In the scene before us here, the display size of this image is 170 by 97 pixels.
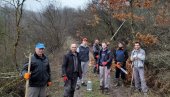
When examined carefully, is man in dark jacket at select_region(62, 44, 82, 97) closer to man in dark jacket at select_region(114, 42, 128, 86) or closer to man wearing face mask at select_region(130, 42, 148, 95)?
man wearing face mask at select_region(130, 42, 148, 95)

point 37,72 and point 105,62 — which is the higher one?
point 105,62

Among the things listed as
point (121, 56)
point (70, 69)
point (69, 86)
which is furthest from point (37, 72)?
point (121, 56)

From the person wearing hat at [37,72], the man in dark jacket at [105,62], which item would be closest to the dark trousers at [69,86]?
the person wearing hat at [37,72]

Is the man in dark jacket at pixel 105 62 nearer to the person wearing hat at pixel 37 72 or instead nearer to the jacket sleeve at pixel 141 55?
the jacket sleeve at pixel 141 55

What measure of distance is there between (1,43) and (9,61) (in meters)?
0.98

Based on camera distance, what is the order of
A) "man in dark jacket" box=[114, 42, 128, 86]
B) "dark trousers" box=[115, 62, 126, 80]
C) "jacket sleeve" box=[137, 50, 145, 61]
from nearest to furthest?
"jacket sleeve" box=[137, 50, 145, 61], "man in dark jacket" box=[114, 42, 128, 86], "dark trousers" box=[115, 62, 126, 80]

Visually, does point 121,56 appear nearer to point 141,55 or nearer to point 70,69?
point 141,55

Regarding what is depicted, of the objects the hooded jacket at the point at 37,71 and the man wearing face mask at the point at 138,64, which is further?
the man wearing face mask at the point at 138,64

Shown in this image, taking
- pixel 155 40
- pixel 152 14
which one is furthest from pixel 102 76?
pixel 152 14

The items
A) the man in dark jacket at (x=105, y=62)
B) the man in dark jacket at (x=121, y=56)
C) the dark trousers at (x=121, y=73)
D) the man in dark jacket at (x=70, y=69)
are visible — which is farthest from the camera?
the dark trousers at (x=121, y=73)

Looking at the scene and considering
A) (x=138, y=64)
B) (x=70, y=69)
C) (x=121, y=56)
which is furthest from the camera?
(x=121, y=56)

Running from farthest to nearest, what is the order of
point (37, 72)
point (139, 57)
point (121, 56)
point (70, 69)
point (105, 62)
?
point (121, 56), point (105, 62), point (139, 57), point (70, 69), point (37, 72)

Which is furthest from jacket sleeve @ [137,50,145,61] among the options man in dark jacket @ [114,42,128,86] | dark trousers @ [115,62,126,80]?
dark trousers @ [115,62,126,80]

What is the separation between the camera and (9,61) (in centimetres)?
1590
